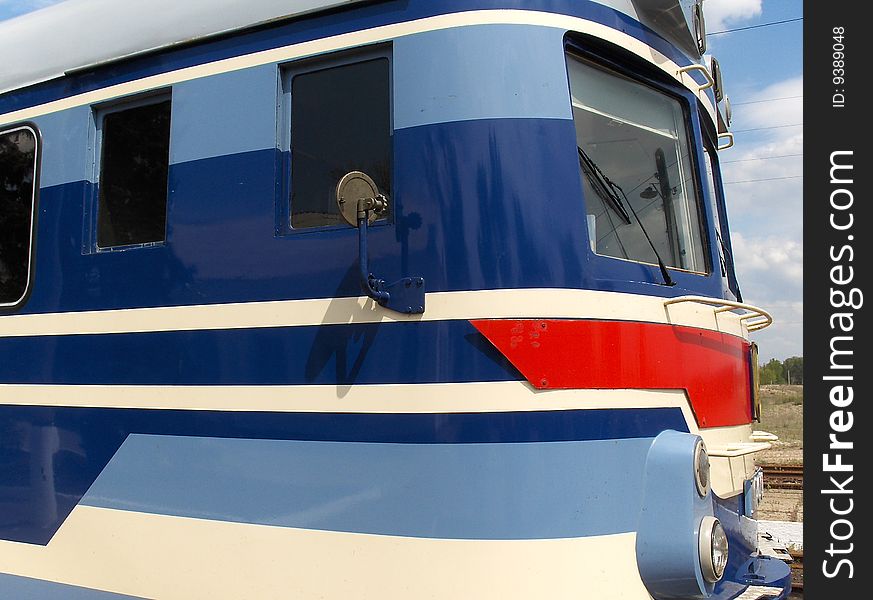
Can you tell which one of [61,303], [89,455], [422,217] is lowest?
[89,455]

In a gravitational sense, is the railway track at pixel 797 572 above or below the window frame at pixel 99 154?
below

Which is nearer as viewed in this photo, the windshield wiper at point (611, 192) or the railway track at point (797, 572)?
the windshield wiper at point (611, 192)

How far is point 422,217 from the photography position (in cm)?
269

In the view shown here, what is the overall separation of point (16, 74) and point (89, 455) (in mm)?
1866

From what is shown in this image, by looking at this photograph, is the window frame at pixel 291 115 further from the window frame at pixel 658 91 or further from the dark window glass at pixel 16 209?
the dark window glass at pixel 16 209

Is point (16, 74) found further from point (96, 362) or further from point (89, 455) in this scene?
point (89, 455)

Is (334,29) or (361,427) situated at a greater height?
(334,29)

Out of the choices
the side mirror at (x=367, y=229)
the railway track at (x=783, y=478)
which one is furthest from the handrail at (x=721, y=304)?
the railway track at (x=783, y=478)

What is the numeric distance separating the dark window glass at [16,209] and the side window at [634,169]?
252cm

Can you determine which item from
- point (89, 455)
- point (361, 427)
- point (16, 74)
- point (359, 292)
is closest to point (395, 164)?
point (359, 292)

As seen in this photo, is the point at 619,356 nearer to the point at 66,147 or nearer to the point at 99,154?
the point at 99,154

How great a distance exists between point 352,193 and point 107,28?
1725 millimetres

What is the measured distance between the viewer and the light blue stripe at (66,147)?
339 cm

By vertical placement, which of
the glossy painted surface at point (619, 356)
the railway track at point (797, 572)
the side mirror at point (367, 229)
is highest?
the side mirror at point (367, 229)
